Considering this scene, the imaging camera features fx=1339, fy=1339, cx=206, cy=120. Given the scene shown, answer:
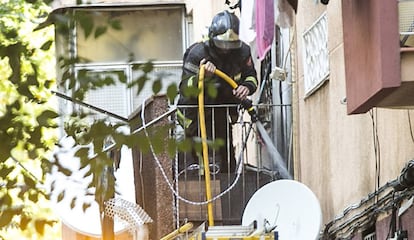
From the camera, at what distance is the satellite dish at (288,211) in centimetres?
1220

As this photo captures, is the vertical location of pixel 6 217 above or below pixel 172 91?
below

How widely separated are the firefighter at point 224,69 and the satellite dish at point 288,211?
80.9 inches

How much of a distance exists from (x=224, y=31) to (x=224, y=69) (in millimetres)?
524

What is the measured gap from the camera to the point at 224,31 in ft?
49.9

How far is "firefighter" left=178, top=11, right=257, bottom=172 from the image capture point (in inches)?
593

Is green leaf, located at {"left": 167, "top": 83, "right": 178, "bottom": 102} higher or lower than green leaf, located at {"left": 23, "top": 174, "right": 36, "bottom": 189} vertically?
higher

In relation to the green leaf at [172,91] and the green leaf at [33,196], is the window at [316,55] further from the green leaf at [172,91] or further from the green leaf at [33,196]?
the green leaf at [172,91]

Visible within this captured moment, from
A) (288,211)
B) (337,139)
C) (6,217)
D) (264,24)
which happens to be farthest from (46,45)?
(337,139)

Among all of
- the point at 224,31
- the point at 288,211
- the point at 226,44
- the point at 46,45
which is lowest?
the point at 288,211

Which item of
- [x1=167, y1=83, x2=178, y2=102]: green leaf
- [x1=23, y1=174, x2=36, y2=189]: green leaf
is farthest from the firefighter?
[x1=167, y1=83, x2=178, y2=102]: green leaf

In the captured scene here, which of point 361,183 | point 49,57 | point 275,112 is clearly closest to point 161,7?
point 275,112

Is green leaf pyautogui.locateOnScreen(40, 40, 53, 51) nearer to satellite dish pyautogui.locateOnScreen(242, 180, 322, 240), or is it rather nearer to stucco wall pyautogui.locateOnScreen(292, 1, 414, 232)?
stucco wall pyautogui.locateOnScreen(292, 1, 414, 232)

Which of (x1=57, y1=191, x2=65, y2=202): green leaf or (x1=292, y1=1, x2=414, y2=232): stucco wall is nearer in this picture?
(x1=57, y1=191, x2=65, y2=202): green leaf

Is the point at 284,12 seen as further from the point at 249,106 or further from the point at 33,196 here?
the point at 33,196
